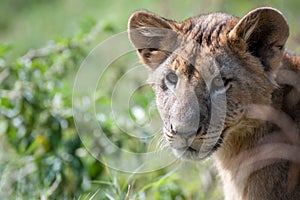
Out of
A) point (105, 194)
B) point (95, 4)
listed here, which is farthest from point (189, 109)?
point (95, 4)

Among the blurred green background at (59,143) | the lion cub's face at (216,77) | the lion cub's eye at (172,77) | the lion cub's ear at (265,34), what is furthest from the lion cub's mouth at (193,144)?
the blurred green background at (59,143)

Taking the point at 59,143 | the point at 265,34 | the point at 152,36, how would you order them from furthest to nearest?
the point at 59,143
the point at 152,36
the point at 265,34

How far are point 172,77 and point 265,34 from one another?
597 mm

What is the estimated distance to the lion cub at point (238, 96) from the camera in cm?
498

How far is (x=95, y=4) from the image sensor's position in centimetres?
1224

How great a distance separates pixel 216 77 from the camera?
16.5 feet

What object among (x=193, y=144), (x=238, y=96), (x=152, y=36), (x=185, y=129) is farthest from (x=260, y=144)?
(x=152, y=36)

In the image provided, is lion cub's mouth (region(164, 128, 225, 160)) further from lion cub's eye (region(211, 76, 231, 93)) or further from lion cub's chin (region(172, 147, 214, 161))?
lion cub's eye (region(211, 76, 231, 93))

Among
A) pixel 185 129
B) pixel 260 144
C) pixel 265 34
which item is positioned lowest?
pixel 260 144

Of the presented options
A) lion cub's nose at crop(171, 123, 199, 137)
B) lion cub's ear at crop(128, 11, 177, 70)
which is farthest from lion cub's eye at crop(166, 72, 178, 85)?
lion cub's nose at crop(171, 123, 199, 137)

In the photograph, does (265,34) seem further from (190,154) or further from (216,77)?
(190,154)

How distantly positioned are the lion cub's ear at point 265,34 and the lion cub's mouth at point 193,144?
0.53 meters

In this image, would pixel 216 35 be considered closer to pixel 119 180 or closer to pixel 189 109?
pixel 189 109

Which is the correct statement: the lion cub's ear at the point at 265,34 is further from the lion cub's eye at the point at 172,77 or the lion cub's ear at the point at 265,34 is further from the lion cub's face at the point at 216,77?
the lion cub's eye at the point at 172,77
